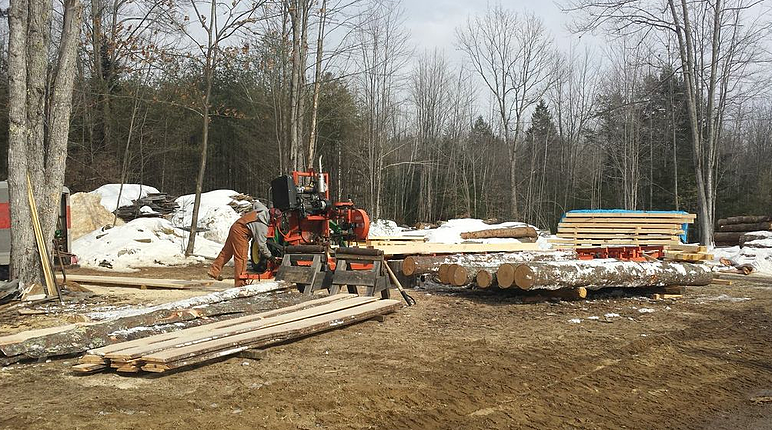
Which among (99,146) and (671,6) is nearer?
(671,6)

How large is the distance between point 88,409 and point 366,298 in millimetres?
4712

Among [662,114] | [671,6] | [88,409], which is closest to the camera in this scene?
[88,409]

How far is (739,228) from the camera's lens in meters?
25.2

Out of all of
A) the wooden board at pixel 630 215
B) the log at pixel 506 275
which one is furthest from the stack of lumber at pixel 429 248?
the wooden board at pixel 630 215

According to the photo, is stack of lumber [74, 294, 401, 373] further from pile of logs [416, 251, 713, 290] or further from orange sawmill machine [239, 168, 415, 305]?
pile of logs [416, 251, 713, 290]

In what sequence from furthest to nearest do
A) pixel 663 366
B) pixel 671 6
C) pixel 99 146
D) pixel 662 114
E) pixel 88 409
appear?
pixel 662 114 → pixel 99 146 → pixel 671 6 → pixel 663 366 → pixel 88 409

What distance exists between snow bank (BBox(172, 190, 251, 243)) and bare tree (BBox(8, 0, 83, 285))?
→ 33.8 feet

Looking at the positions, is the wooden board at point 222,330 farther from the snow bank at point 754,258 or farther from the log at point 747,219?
the log at point 747,219

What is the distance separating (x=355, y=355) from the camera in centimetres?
662

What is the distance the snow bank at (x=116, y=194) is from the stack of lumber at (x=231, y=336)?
16.8m

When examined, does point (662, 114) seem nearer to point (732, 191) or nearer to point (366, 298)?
point (732, 191)

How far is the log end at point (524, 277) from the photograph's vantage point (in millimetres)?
9820

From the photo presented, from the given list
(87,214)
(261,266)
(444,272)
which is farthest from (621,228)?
(87,214)

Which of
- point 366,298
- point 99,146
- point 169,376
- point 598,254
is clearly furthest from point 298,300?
point 99,146
